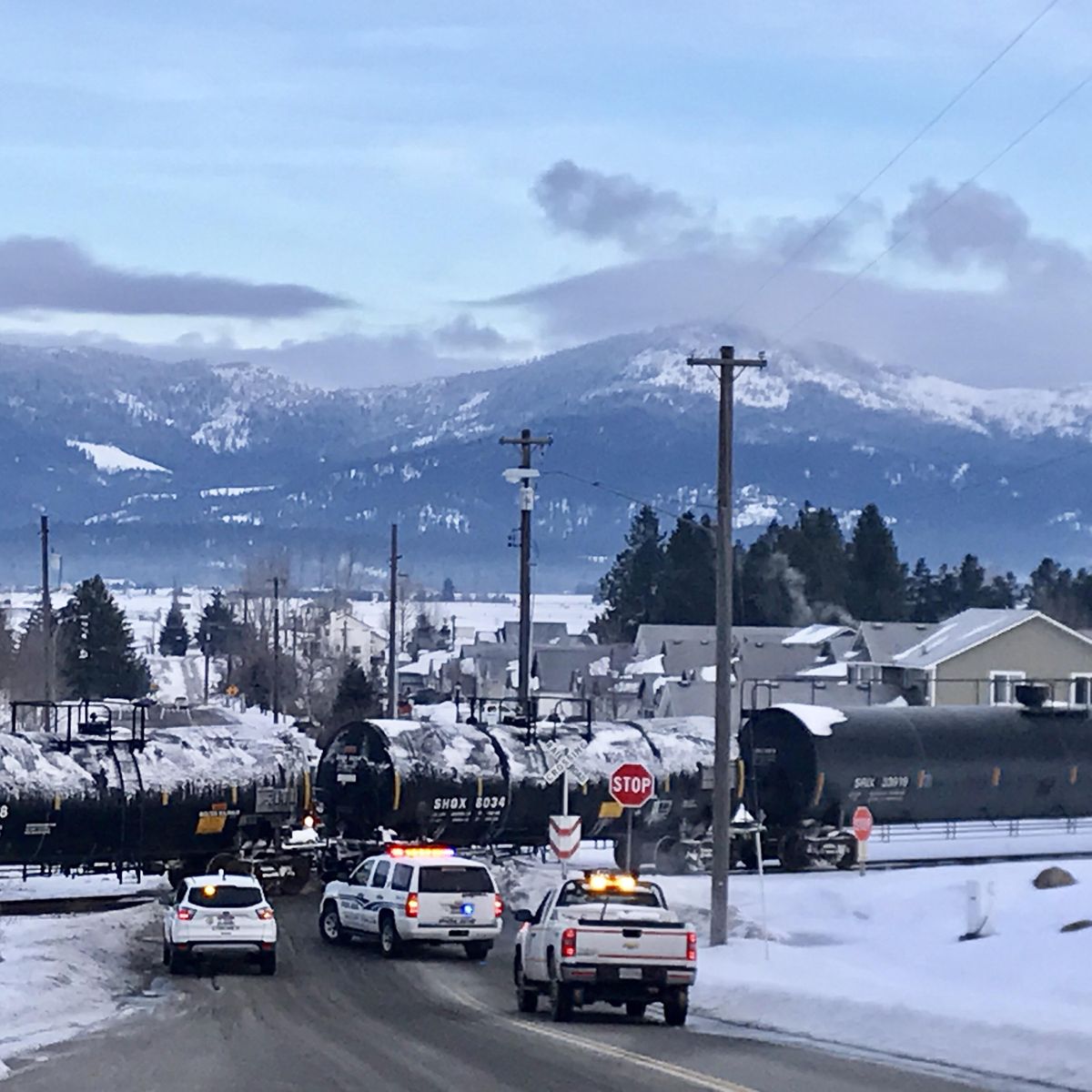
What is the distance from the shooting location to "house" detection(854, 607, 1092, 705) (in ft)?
291

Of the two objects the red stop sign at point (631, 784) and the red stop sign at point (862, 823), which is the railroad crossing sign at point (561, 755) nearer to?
the red stop sign at point (631, 784)

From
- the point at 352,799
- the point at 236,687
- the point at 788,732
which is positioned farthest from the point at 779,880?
the point at 236,687

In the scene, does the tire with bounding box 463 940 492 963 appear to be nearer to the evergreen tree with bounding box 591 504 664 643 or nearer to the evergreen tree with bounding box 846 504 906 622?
the evergreen tree with bounding box 846 504 906 622

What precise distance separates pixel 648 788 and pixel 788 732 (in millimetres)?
10969

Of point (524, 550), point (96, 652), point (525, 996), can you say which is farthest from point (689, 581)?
point (525, 996)

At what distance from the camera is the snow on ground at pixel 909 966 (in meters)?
21.4

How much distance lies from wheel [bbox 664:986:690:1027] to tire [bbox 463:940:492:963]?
31.2 feet

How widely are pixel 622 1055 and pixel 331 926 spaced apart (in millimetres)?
16247

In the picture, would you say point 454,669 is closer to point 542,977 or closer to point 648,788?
point 648,788

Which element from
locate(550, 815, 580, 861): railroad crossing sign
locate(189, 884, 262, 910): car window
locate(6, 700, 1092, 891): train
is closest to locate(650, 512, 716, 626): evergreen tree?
locate(6, 700, 1092, 891): train

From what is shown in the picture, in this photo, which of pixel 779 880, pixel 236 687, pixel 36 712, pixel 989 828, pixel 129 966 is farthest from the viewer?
pixel 236 687

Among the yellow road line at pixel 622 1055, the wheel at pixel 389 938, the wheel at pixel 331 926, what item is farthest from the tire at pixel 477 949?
the yellow road line at pixel 622 1055

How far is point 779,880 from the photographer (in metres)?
43.6

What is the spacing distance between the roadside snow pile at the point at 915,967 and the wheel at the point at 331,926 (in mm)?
6574
